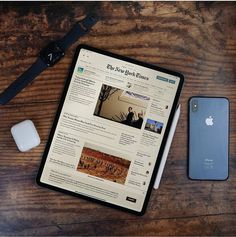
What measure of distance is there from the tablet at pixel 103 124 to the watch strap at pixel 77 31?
25mm

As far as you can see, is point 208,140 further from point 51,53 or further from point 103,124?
point 51,53

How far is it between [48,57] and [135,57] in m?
0.17

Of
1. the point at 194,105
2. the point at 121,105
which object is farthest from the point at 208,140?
the point at 121,105

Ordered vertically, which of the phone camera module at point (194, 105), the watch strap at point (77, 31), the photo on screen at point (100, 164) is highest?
the watch strap at point (77, 31)

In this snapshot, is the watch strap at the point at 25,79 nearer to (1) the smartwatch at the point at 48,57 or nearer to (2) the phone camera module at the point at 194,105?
(1) the smartwatch at the point at 48,57

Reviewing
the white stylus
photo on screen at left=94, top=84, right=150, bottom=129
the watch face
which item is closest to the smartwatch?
the watch face

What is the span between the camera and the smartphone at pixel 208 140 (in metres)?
0.86

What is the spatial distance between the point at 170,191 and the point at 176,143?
0.10 meters

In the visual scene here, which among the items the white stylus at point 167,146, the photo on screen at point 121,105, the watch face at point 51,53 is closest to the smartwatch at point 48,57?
the watch face at point 51,53

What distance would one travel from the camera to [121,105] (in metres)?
0.85

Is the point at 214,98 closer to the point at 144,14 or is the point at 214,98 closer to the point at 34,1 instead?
the point at 144,14

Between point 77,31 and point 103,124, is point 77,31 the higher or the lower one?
the higher one

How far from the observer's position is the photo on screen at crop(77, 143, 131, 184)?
0.85 m

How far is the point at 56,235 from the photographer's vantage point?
34.1 inches
